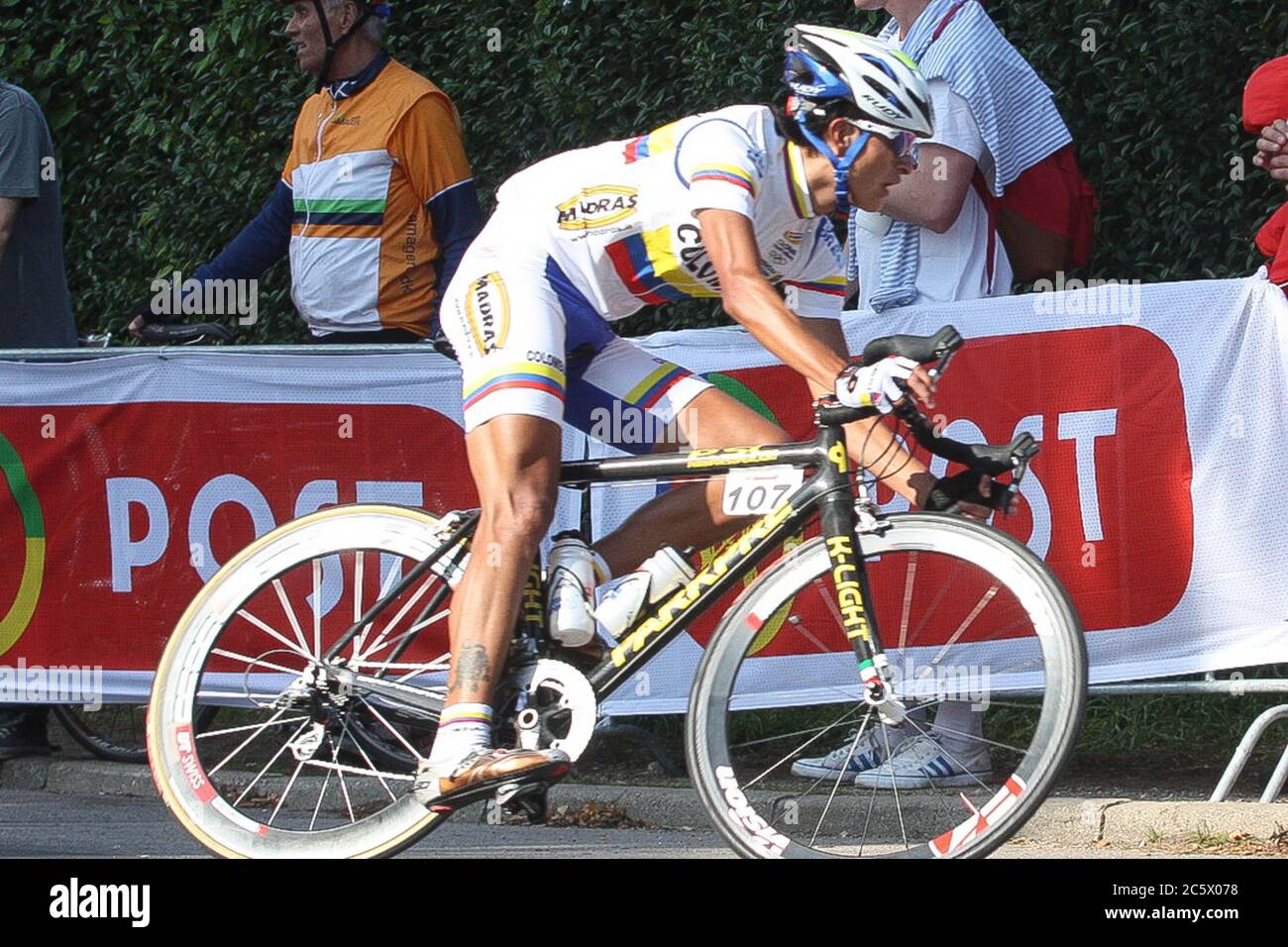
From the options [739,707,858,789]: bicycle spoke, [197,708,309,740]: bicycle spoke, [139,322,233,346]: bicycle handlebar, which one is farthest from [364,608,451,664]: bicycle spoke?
[139,322,233,346]: bicycle handlebar

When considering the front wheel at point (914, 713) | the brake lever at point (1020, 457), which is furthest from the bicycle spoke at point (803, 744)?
the brake lever at point (1020, 457)

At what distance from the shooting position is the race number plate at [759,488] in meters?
4.62

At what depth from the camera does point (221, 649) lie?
4.86 metres

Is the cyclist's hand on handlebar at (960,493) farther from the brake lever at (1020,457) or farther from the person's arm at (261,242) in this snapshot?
the person's arm at (261,242)

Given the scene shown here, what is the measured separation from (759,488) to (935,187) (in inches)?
84.7

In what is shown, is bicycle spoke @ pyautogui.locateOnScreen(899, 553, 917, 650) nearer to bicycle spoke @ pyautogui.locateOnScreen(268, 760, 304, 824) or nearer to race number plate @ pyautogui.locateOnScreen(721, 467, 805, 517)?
race number plate @ pyautogui.locateOnScreen(721, 467, 805, 517)

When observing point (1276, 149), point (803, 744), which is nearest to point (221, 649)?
point (803, 744)

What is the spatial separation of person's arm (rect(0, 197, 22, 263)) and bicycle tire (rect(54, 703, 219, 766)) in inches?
68.8

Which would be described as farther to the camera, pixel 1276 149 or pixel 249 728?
pixel 1276 149

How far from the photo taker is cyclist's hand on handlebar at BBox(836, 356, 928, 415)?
423 centimetres

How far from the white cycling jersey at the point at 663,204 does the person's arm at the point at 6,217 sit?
3.25 metres

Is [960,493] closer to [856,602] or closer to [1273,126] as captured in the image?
[856,602]
